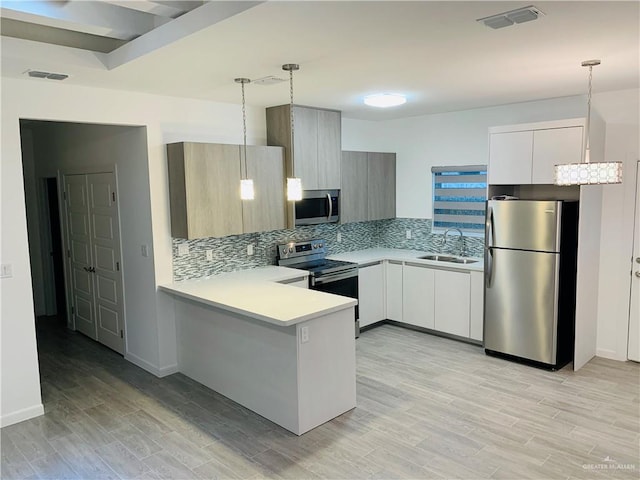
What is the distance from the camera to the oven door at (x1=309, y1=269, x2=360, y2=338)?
4982 mm

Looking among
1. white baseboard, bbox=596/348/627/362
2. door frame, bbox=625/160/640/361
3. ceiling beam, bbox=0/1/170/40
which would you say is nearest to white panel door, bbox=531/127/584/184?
door frame, bbox=625/160/640/361

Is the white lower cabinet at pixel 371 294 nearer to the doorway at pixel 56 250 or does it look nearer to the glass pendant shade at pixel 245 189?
the glass pendant shade at pixel 245 189

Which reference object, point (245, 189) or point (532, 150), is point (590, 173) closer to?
point (532, 150)

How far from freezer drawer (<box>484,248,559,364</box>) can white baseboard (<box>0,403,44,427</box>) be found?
4061mm

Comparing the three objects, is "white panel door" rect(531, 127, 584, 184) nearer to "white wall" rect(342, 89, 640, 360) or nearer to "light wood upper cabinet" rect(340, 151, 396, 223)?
"white wall" rect(342, 89, 640, 360)

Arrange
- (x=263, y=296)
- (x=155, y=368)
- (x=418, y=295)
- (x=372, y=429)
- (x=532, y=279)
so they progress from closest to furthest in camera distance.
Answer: (x=372, y=429) → (x=263, y=296) → (x=532, y=279) → (x=155, y=368) → (x=418, y=295)

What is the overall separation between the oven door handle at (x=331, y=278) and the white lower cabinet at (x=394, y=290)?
0.58 metres

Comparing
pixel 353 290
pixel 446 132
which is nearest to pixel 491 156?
pixel 446 132

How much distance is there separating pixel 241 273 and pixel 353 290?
1.33 m

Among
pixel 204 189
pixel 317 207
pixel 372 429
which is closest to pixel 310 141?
pixel 317 207

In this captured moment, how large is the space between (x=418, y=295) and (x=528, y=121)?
2.25 metres

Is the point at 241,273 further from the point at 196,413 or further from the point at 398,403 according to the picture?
Answer: the point at 398,403

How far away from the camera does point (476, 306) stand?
5.05 meters

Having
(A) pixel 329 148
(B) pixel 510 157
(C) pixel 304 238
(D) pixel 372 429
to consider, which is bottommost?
(D) pixel 372 429
